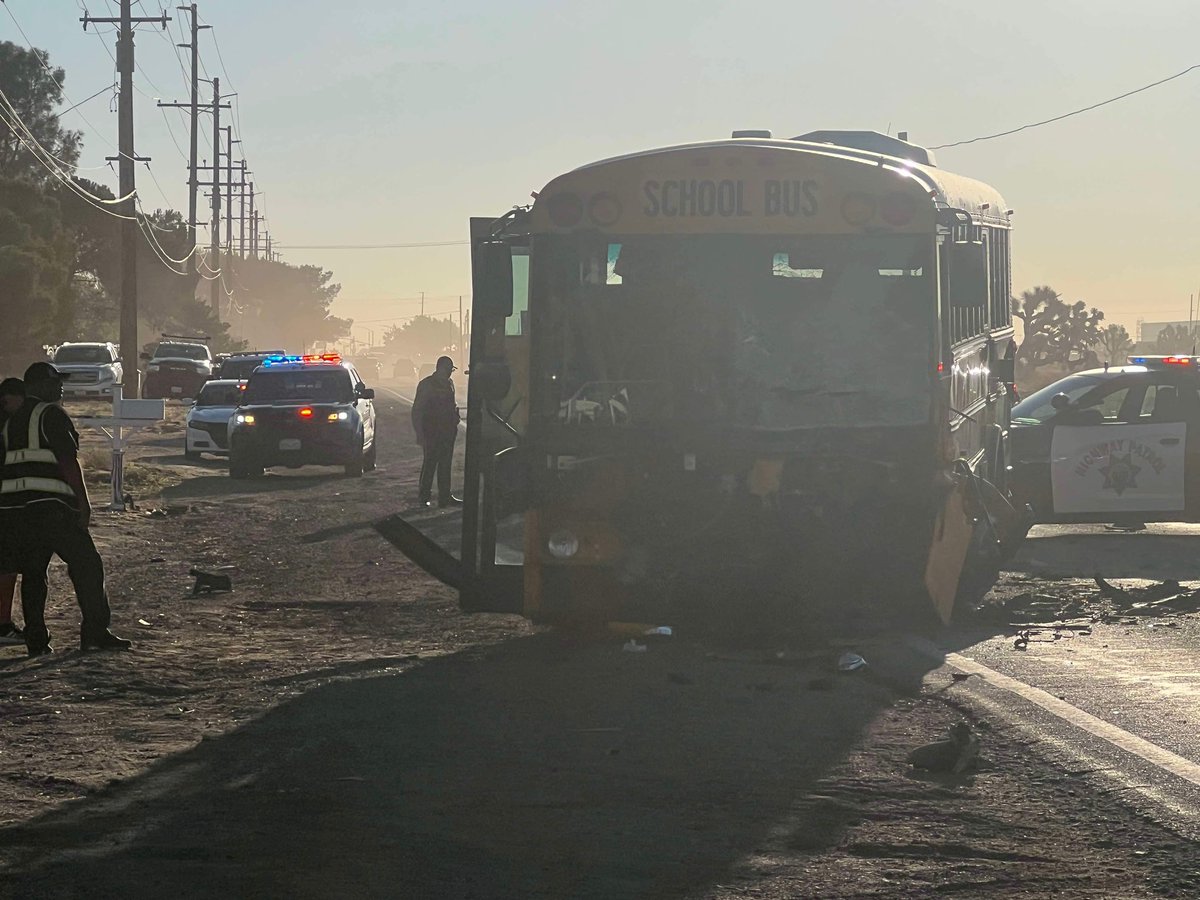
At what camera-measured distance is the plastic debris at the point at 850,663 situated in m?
10.1

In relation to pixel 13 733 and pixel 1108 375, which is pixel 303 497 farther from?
pixel 13 733

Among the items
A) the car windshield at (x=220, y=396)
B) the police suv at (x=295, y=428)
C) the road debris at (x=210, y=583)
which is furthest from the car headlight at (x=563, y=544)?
the car windshield at (x=220, y=396)

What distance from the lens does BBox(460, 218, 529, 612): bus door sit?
1038 cm

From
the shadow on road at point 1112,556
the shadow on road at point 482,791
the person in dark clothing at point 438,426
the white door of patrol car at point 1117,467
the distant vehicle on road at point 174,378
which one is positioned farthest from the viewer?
the distant vehicle on road at point 174,378

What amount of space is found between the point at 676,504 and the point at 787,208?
185cm

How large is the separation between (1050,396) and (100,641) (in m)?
10.2

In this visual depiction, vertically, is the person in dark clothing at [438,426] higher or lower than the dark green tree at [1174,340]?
lower

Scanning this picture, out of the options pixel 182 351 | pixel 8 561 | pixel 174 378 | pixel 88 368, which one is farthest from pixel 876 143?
pixel 182 351

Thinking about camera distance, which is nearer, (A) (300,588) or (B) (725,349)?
(B) (725,349)

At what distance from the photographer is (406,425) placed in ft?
169

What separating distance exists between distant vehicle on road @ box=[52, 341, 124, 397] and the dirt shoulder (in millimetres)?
43748

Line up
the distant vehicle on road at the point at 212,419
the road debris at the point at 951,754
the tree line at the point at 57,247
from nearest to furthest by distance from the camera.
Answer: the road debris at the point at 951,754
the distant vehicle on road at the point at 212,419
the tree line at the point at 57,247

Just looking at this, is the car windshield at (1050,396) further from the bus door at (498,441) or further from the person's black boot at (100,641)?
the person's black boot at (100,641)

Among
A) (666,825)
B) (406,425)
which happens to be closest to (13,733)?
(666,825)
